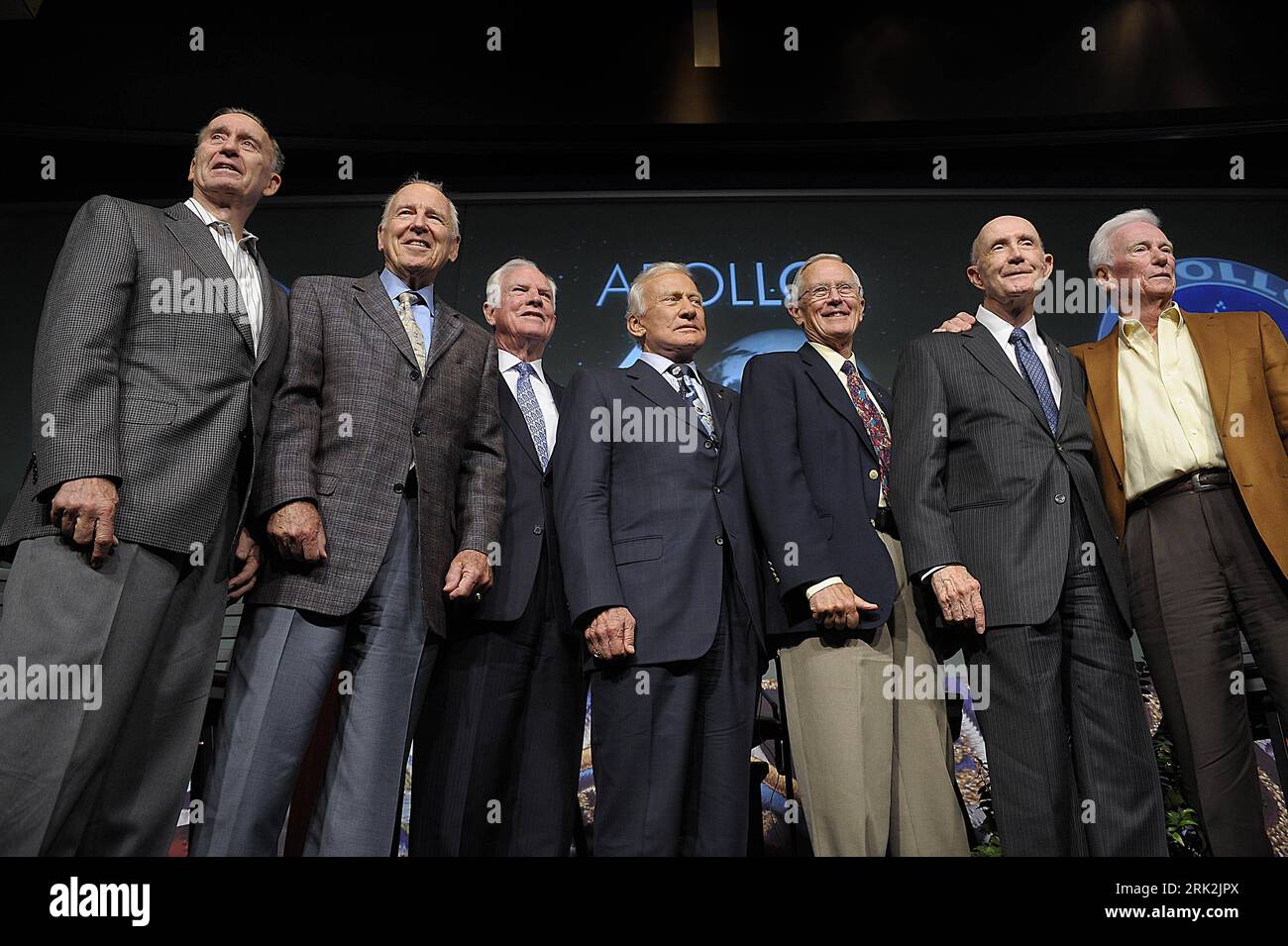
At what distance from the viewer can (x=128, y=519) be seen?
2193mm

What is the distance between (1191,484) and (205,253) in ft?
8.64

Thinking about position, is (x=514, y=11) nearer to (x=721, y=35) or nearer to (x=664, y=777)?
(x=721, y=35)

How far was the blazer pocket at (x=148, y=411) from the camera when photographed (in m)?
2.28

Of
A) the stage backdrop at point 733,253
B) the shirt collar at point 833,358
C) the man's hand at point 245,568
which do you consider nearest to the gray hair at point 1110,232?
the shirt collar at point 833,358

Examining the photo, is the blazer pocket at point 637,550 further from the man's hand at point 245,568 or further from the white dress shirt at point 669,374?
the man's hand at point 245,568

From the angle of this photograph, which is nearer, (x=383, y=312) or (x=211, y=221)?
(x=211, y=221)

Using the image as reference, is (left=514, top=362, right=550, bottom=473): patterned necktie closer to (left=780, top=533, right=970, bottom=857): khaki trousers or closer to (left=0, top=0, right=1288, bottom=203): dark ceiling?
(left=780, top=533, right=970, bottom=857): khaki trousers

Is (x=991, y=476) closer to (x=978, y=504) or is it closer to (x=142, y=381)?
(x=978, y=504)

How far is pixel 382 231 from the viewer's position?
291 cm

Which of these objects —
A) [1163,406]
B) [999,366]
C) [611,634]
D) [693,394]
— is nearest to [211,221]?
[693,394]

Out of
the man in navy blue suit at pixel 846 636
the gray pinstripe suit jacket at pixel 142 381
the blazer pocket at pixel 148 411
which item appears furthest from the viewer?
the man in navy blue suit at pixel 846 636

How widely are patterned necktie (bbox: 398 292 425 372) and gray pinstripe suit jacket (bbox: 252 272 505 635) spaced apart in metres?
0.03

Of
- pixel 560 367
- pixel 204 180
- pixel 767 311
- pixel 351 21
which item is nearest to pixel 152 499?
pixel 204 180

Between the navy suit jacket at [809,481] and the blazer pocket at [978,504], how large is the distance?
0.21m
